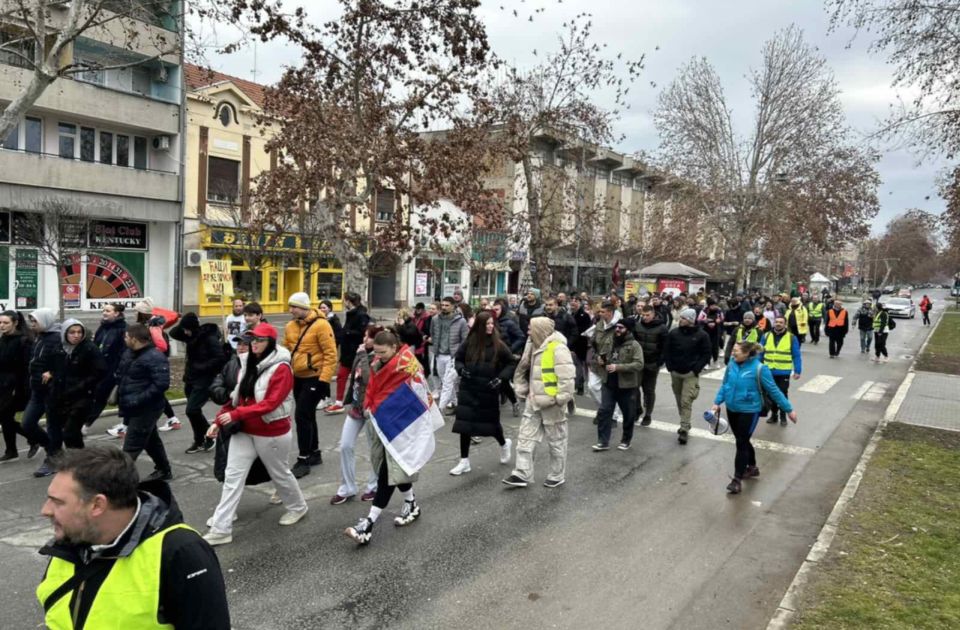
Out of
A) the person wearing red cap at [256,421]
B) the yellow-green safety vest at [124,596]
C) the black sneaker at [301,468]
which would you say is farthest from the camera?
the black sneaker at [301,468]

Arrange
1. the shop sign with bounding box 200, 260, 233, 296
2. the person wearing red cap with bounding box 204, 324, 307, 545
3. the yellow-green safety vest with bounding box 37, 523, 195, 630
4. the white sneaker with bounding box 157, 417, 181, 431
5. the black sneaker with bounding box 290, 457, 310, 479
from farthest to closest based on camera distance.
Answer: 1. the shop sign with bounding box 200, 260, 233, 296
2. the white sneaker with bounding box 157, 417, 181, 431
3. the black sneaker with bounding box 290, 457, 310, 479
4. the person wearing red cap with bounding box 204, 324, 307, 545
5. the yellow-green safety vest with bounding box 37, 523, 195, 630

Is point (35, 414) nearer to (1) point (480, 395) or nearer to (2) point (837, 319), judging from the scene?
(1) point (480, 395)

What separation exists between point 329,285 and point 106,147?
38.6ft

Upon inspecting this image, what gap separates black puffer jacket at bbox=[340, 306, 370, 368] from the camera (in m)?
10.0

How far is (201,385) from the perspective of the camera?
7746mm

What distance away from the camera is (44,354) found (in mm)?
6586

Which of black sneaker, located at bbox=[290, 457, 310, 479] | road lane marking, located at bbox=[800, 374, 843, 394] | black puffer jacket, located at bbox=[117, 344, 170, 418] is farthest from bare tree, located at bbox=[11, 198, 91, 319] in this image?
road lane marking, located at bbox=[800, 374, 843, 394]

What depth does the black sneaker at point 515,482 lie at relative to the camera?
677cm

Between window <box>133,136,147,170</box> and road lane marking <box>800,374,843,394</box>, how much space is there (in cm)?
2372

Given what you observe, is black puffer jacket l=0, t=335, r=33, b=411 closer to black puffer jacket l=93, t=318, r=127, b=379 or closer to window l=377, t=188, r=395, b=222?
black puffer jacket l=93, t=318, r=127, b=379

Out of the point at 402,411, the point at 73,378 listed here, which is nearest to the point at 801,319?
the point at 402,411

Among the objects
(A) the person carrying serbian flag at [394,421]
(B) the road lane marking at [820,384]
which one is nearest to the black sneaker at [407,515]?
(A) the person carrying serbian flag at [394,421]

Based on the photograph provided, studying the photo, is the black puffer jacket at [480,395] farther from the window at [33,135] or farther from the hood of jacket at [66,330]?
the window at [33,135]

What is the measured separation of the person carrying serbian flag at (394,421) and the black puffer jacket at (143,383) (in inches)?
84.5
